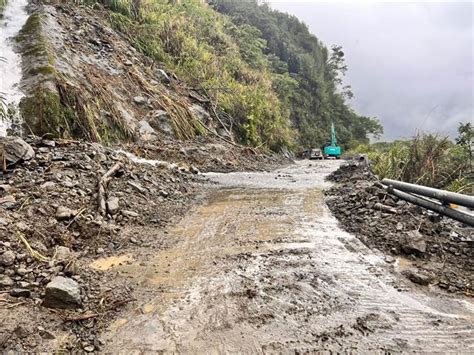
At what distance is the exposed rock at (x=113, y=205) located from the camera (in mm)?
4938

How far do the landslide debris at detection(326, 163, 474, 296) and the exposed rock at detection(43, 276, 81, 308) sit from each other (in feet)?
9.89

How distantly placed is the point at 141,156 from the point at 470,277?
6920 mm

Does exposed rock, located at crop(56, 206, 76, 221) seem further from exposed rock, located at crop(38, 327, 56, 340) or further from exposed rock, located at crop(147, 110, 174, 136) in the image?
exposed rock, located at crop(147, 110, 174, 136)

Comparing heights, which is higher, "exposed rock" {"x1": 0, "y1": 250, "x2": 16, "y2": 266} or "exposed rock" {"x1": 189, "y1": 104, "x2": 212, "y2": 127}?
"exposed rock" {"x1": 189, "y1": 104, "x2": 212, "y2": 127}

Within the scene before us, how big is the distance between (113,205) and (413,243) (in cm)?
385

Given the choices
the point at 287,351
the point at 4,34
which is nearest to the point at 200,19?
the point at 4,34

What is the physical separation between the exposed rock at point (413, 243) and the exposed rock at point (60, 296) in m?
3.40

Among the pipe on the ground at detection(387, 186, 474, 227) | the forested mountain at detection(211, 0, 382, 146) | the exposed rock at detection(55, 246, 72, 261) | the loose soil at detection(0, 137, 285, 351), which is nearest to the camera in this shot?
A: the loose soil at detection(0, 137, 285, 351)

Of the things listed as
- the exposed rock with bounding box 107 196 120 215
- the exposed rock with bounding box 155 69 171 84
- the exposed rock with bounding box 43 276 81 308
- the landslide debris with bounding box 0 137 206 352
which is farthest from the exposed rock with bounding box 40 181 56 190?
the exposed rock with bounding box 155 69 171 84

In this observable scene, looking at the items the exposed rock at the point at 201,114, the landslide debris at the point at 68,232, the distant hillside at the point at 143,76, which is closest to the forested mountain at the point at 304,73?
the distant hillside at the point at 143,76

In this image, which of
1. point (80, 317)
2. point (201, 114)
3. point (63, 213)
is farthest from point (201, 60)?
point (80, 317)

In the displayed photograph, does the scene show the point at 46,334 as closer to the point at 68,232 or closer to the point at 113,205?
the point at 68,232

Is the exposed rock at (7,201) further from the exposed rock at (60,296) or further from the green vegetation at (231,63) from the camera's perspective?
the green vegetation at (231,63)

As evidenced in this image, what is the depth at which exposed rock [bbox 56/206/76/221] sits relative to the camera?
427 centimetres
